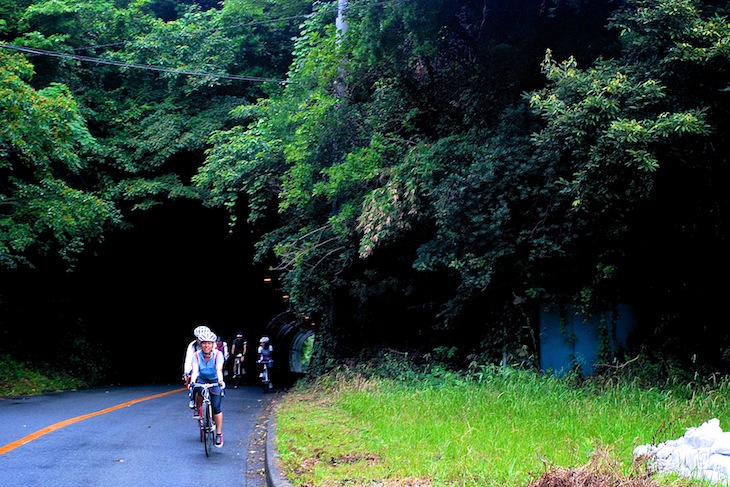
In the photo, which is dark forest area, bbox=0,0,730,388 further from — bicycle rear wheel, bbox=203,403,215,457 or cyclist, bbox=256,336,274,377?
bicycle rear wheel, bbox=203,403,215,457

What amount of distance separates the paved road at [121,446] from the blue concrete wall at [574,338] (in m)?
5.68

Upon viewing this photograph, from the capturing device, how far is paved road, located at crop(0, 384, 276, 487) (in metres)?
7.87

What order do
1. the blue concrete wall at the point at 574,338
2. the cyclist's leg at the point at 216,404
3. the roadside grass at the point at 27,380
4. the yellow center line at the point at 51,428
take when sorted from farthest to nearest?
the roadside grass at the point at 27,380 < the blue concrete wall at the point at 574,338 < the cyclist's leg at the point at 216,404 < the yellow center line at the point at 51,428

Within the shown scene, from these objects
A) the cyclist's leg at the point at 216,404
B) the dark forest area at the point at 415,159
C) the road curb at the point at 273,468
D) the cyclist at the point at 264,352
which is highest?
the dark forest area at the point at 415,159

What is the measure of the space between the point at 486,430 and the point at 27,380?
16.7 metres

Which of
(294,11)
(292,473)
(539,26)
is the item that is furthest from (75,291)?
(292,473)

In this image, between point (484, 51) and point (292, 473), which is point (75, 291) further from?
point (292, 473)

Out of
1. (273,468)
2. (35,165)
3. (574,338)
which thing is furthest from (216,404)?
(35,165)

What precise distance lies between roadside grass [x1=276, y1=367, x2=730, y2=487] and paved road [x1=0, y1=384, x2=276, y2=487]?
2.18 feet

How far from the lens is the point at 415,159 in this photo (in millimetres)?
13633

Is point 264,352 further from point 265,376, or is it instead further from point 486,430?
point 486,430

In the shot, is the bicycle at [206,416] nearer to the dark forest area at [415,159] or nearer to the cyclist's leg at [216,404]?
the cyclist's leg at [216,404]

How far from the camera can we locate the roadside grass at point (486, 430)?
6.37 metres

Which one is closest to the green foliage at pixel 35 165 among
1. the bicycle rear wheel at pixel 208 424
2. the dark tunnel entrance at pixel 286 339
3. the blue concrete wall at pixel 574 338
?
the bicycle rear wheel at pixel 208 424
